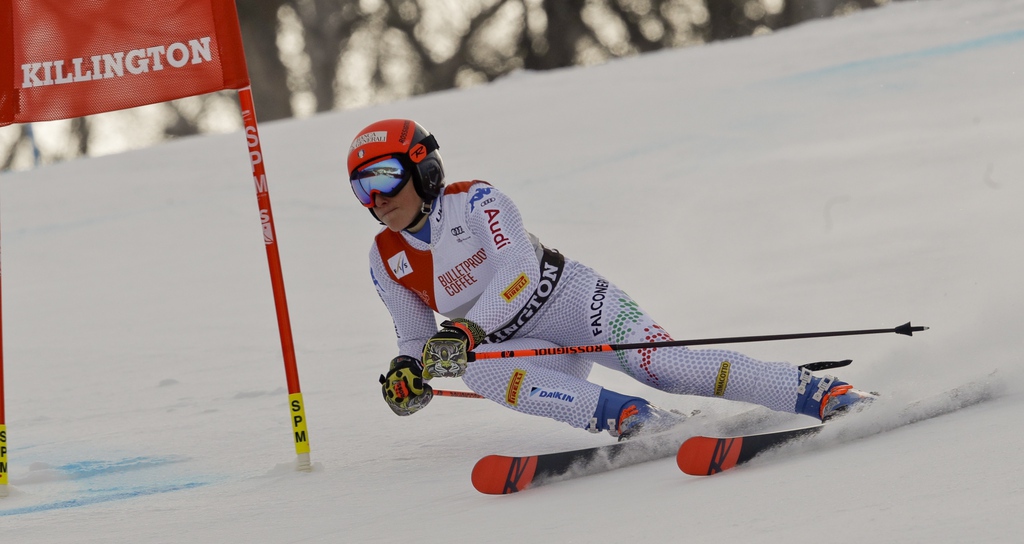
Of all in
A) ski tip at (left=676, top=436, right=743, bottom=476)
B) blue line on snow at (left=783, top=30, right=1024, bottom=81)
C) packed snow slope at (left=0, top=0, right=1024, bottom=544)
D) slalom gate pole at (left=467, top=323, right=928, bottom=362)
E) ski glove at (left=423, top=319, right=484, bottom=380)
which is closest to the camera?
packed snow slope at (left=0, top=0, right=1024, bottom=544)

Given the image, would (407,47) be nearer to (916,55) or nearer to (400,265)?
(916,55)

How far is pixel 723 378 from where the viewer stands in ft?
11.8

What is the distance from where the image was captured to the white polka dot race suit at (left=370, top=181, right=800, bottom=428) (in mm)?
3588

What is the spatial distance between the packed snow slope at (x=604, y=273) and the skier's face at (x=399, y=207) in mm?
809

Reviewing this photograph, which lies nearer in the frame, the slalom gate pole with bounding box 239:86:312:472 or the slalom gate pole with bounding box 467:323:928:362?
the slalom gate pole with bounding box 467:323:928:362

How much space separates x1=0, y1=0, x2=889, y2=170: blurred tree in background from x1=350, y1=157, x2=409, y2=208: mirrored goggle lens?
1883cm

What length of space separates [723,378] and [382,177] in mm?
1242

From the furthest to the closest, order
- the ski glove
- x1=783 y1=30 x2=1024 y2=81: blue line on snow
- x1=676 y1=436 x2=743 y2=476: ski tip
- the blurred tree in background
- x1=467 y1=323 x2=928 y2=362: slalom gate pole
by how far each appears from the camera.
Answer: the blurred tree in background → x1=783 y1=30 x2=1024 y2=81: blue line on snow → x1=467 y1=323 x2=928 y2=362: slalom gate pole → the ski glove → x1=676 y1=436 x2=743 y2=476: ski tip

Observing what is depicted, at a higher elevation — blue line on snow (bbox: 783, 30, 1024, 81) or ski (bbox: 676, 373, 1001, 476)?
blue line on snow (bbox: 783, 30, 1024, 81)

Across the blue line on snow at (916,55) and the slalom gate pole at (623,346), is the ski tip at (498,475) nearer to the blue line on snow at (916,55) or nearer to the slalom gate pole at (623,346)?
the slalom gate pole at (623,346)

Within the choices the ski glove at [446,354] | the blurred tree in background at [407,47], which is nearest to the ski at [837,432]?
the ski glove at [446,354]

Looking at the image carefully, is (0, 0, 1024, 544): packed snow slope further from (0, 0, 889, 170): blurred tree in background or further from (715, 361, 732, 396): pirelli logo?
(0, 0, 889, 170): blurred tree in background

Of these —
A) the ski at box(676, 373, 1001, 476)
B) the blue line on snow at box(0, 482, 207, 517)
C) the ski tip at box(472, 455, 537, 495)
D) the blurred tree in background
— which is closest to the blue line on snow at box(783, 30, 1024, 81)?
the ski at box(676, 373, 1001, 476)

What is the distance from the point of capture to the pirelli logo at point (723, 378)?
3.60m
